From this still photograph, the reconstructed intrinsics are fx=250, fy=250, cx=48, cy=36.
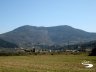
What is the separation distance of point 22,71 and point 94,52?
8501 centimetres

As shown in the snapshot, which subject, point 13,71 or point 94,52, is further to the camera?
point 94,52

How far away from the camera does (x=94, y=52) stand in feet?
356

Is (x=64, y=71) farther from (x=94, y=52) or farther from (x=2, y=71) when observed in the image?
(x=94, y=52)

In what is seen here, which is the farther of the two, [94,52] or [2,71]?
[94,52]

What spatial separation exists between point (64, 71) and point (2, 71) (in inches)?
262

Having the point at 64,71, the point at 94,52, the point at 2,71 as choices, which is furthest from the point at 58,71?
the point at 94,52

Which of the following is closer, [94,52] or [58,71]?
[58,71]

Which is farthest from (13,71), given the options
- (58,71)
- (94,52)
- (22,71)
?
(94,52)

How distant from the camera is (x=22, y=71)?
2658 centimetres

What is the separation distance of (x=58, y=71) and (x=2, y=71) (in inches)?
236

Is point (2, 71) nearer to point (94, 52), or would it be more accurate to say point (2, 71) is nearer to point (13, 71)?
point (13, 71)

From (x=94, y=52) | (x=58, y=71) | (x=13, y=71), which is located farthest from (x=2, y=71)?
(x=94, y=52)

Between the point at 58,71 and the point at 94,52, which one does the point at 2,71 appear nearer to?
the point at 58,71

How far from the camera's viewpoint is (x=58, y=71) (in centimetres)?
2692
